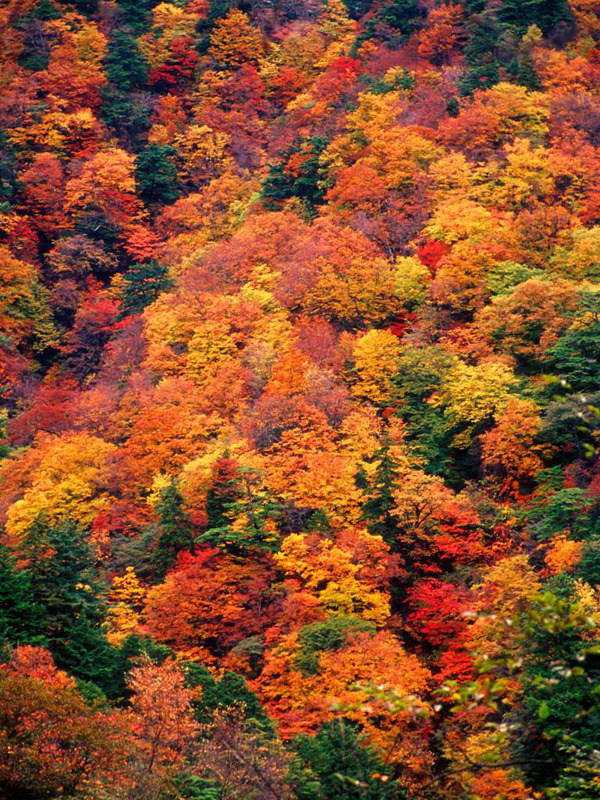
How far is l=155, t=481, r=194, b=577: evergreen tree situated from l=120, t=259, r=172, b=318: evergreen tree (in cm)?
2714

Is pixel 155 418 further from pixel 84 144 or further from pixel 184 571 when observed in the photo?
pixel 84 144

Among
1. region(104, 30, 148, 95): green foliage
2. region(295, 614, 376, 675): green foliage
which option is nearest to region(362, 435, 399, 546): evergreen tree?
region(295, 614, 376, 675): green foliage

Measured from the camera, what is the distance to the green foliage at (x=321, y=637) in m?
35.6

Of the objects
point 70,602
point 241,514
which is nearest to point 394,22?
point 241,514

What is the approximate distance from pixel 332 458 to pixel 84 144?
1895 inches

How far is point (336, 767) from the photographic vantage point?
28.1 m

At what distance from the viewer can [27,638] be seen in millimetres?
34375

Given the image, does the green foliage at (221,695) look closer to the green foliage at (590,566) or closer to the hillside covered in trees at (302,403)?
the hillside covered in trees at (302,403)

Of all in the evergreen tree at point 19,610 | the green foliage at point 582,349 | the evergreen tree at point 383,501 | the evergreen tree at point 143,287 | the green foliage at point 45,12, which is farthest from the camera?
the green foliage at point 45,12

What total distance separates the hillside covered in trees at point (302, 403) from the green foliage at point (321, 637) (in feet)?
0.34

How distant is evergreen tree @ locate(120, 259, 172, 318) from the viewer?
231 ft

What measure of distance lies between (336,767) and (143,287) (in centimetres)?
4696

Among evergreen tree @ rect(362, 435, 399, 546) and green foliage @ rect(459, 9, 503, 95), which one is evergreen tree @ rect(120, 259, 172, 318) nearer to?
green foliage @ rect(459, 9, 503, 95)

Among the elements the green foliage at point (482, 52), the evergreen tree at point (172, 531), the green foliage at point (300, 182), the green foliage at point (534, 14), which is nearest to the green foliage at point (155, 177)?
the green foliage at point (300, 182)
